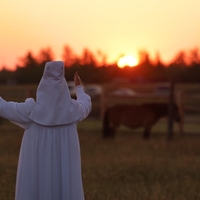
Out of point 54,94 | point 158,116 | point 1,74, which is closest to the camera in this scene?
point 54,94

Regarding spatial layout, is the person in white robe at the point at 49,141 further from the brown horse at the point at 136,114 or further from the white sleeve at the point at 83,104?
the brown horse at the point at 136,114

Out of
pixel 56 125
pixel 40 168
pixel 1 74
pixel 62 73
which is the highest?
pixel 62 73

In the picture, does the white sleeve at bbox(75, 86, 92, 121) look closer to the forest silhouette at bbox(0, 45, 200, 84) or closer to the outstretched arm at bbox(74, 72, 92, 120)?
the outstretched arm at bbox(74, 72, 92, 120)

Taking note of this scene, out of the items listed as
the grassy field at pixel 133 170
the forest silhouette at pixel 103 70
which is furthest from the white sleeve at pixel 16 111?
the forest silhouette at pixel 103 70

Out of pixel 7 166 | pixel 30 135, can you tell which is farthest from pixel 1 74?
pixel 30 135

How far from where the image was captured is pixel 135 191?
917cm

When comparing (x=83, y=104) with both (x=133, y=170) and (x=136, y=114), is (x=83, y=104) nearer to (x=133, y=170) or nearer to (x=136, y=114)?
(x=133, y=170)

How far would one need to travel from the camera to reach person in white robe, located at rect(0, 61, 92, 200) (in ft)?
19.9

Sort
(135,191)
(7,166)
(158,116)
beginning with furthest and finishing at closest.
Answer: (158,116), (7,166), (135,191)

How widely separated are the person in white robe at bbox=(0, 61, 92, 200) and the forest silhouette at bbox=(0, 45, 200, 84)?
145 ft

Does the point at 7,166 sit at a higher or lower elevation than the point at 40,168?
lower

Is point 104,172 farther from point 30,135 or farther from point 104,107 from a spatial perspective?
point 104,107

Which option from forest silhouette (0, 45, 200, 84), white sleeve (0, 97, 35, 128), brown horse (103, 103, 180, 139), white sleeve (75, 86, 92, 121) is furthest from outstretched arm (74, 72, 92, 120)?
forest silhouette (0, 45, 200, 84)

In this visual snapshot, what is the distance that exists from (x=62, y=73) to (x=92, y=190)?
3.48 m
